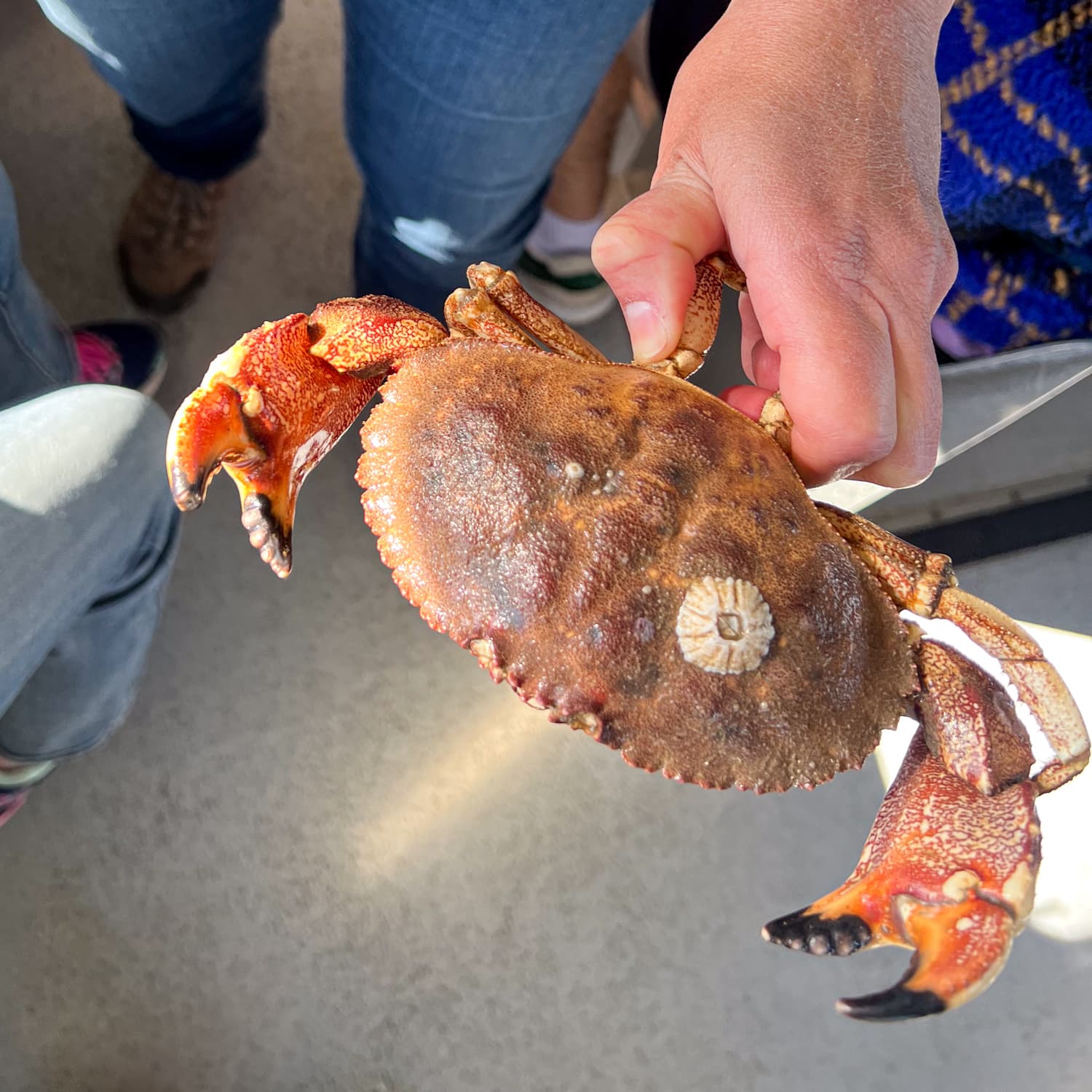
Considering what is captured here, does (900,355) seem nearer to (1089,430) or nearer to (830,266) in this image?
(830,266)

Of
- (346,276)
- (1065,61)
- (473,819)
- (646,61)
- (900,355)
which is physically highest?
(1065,61)

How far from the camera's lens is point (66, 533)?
0.98 meters

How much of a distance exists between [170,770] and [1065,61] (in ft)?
5.53

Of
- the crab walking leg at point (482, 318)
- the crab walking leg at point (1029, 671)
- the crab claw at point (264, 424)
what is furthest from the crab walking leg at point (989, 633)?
the crab claw at point (264, 424)

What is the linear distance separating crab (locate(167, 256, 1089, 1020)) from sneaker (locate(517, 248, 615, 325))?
847 mm

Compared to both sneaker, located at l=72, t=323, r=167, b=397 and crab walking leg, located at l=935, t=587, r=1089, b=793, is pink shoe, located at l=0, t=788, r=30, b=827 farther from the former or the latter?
crab walking leg, located at l=935, t=587, r=1089, b=793

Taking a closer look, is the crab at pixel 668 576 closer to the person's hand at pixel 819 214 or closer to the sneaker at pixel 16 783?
the person's hand at pixel 819 214

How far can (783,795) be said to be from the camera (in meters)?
1.63

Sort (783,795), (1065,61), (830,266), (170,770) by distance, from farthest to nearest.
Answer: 1. (783,795)
2. (170,770)
3. (1065,61)
4. (830,266)

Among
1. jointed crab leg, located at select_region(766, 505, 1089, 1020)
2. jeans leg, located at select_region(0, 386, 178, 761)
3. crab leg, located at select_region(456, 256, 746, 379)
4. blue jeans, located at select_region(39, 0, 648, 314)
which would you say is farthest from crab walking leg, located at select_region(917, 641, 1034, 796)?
jeans leg, located at select_region(0, 386, 178, 761)

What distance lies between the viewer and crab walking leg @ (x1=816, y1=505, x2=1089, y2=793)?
0.87 metres

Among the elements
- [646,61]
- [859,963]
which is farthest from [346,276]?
[859,963]

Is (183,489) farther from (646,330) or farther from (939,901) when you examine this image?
(939,901)

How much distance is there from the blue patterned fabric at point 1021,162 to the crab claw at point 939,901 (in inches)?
29.7
